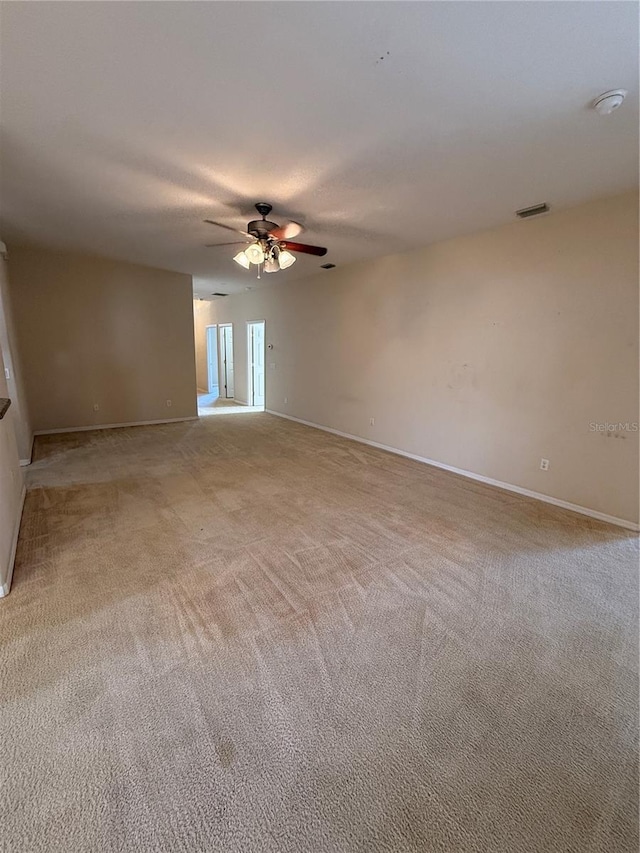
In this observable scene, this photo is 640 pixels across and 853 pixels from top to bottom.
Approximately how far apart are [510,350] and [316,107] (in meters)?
2.73

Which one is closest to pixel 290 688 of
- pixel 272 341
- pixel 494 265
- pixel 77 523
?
pixel 77 523

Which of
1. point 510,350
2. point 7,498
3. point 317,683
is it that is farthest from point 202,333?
point 317,683

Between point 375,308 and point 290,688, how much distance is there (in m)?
4.55

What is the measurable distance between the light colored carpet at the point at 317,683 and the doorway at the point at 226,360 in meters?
6.68

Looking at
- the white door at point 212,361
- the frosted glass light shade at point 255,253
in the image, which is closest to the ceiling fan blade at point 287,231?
the frosted glass light shade at point 255,253

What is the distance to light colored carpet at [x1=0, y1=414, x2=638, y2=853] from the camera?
109 centimetres

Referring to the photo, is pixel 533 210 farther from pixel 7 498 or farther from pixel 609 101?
pixel 7 498

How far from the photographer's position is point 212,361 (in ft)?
33.7

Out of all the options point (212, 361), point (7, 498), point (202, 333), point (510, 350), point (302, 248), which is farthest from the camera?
point (202, 333)

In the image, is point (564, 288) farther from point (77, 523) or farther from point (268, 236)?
point (77, 523)

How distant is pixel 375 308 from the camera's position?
5.02 m

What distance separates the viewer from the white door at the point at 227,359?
9422mm

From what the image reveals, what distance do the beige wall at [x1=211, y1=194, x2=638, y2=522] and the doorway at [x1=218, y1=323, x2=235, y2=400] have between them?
444 cm

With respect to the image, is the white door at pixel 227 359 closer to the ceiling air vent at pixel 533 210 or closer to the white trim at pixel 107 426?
the white trim at pixel 107 426
